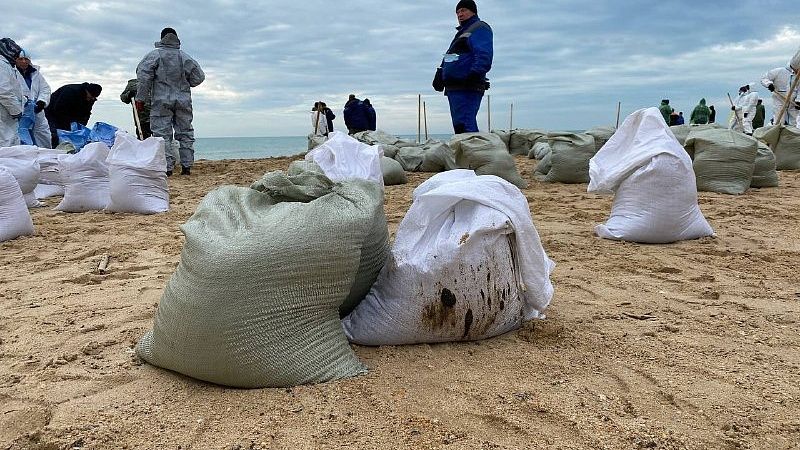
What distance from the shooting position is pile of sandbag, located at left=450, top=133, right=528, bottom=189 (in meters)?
5.41

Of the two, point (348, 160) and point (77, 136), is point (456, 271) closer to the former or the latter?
point (348, 160)

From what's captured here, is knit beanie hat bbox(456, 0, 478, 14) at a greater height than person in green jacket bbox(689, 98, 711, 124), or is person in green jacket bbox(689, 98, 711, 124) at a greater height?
knit beanie hat bbox(456, 0, 478, 14)

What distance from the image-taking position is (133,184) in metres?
4.38

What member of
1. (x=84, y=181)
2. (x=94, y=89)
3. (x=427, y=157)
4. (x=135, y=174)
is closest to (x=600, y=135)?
(x=427, y=157)

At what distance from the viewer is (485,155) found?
5.45 metres

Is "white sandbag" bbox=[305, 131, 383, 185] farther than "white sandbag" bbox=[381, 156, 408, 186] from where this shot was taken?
No

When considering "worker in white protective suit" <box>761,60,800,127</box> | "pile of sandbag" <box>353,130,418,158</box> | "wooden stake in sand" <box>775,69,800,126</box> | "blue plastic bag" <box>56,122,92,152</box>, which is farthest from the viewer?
"worker in white protective suit" <box>761,60,800,127</box>

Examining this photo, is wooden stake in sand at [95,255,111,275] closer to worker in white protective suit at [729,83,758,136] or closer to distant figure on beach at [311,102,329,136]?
distant figure on beach at [311,102,329,136]

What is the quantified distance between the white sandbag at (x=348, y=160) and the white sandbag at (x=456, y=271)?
451 mm

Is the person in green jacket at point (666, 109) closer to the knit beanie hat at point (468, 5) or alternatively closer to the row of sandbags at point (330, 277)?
the knit beanie hat at point (468, 5)

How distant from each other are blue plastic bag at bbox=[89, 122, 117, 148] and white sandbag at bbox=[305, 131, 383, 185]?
5.65 metres

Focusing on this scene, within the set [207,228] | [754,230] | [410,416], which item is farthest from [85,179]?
[754,230]

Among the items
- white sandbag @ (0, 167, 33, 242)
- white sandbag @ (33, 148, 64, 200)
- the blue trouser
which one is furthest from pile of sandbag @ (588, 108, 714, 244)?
white sandbag @ (33, 148, 64, 200)

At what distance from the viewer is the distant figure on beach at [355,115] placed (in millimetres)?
11161
